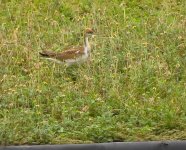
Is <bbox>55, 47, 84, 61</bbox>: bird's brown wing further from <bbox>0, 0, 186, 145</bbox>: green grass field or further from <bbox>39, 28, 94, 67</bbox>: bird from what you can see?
<bbox>0, 0, 186, 145</bbox>: green grass field

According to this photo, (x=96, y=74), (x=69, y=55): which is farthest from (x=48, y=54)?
(x=96, y=74)

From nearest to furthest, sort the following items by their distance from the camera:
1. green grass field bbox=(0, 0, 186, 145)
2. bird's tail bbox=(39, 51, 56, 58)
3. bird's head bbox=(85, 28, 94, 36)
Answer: green grass field bbox=(0, 0, 186, 145) < bird's tail bbox=(39, 51, 56, 58) < bird's head bbox=(85, 28, 94, 36)

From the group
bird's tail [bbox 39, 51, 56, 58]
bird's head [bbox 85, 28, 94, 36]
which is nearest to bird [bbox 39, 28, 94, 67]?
bird's tail [bbox 39, 51, 56, 58]

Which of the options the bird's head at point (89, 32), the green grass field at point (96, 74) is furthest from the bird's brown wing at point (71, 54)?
the bird's head at point (89, 32)

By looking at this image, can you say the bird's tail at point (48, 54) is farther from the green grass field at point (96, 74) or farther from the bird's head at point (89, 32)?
the bird's head at point (89, 32)

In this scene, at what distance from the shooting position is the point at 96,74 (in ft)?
27.4

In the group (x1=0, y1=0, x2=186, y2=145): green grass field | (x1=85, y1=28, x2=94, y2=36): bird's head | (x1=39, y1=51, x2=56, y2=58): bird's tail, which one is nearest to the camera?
(x1=0, y1=0, x2=186, y2=145): green grass field

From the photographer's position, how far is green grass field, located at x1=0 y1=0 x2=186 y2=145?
6.86 m

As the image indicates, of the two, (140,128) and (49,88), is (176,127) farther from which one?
(49,88)

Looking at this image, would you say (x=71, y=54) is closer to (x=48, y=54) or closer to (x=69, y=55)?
(x=69, y=55)

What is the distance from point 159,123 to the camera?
7027 mm

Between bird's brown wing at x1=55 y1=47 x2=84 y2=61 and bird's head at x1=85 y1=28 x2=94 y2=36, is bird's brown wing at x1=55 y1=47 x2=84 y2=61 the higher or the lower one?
the lower one

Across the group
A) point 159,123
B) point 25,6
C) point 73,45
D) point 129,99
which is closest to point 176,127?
point 159,123

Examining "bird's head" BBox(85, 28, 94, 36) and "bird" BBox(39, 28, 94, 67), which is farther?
"bird's head" BBox(85, 28, 94, 36)
